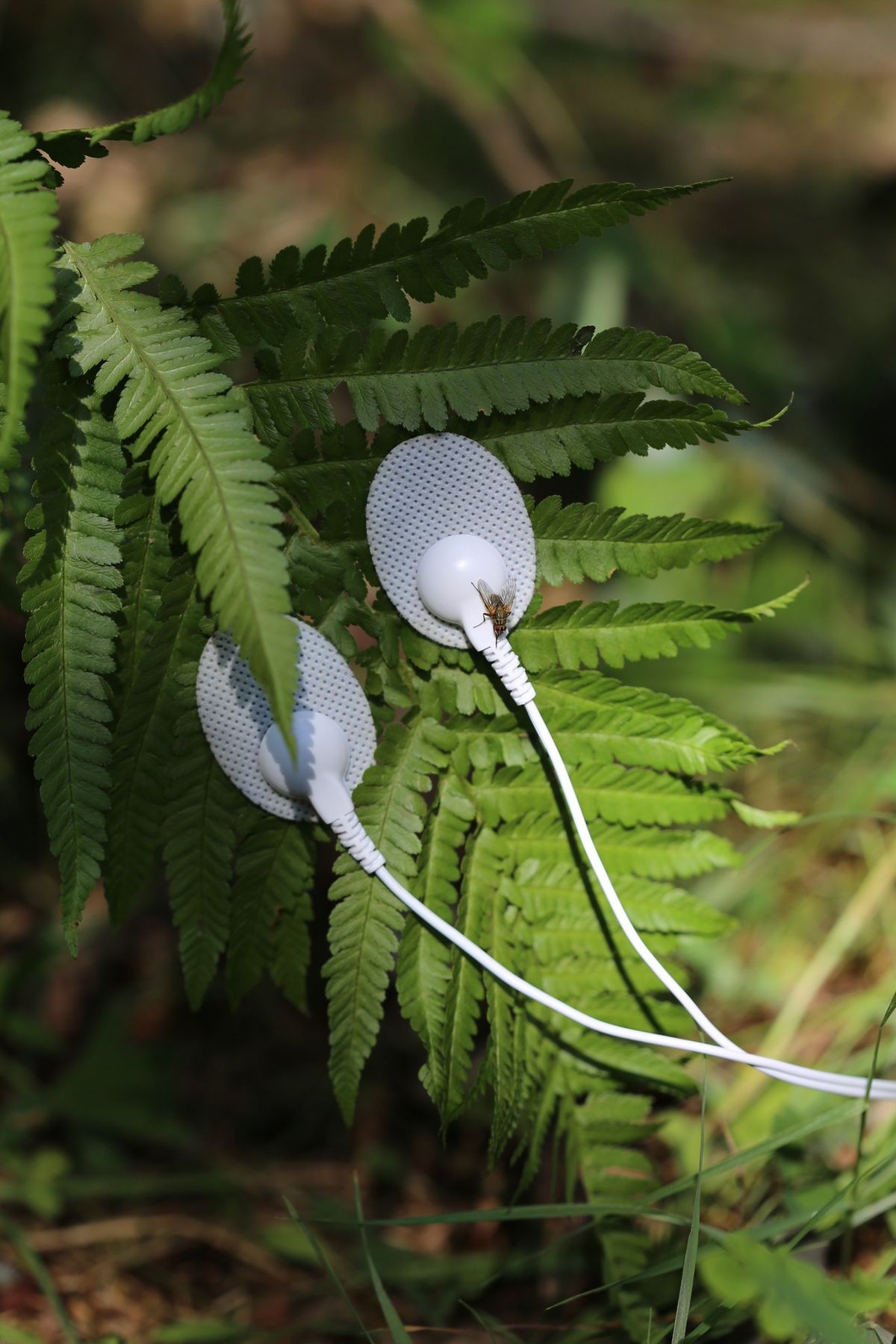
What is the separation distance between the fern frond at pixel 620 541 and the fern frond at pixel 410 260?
0.29m

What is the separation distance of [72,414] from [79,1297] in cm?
137

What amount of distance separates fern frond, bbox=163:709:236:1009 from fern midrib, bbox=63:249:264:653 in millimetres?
286

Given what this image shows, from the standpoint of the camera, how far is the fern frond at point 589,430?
1.10m

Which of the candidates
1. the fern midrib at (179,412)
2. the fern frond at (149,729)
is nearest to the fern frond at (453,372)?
the fern midrib at (179,412)

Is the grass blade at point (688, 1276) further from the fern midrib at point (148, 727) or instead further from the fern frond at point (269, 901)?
the fern midrib at point (148, 727)

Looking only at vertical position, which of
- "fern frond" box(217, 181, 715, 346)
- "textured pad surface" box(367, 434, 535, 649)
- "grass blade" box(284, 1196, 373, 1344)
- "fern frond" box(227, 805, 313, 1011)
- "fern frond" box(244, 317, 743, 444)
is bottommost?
"grass blade" box(284, 1196, 373, 1344)

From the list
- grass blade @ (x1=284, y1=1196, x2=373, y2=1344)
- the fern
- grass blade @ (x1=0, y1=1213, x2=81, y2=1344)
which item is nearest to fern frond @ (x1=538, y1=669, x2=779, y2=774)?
the fern

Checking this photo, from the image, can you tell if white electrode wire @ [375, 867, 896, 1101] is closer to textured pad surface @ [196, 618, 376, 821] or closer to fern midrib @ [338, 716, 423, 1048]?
fern midrib @ [338, 716, 423, 1048]

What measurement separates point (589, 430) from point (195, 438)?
0.45 metres

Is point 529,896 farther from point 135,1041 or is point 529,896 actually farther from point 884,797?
point 135,1041

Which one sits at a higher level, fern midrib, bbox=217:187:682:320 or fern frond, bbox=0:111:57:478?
fern frond, bbox=0:111:57:478

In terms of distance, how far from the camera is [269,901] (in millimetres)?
1199

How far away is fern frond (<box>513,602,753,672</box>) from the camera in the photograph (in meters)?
1.17

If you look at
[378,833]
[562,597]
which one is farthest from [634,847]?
[562,597]
